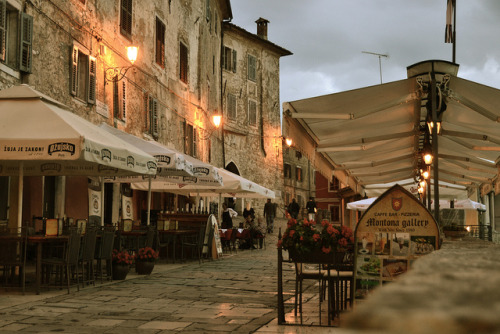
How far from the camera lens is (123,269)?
32.6 ft

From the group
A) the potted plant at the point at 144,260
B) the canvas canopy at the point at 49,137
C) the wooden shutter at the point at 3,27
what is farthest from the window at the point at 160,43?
the canvas canopy at the point at 49,137

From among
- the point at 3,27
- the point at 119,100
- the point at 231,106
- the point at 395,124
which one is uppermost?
the point at 231,106

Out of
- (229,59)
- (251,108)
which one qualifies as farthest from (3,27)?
(251,108)

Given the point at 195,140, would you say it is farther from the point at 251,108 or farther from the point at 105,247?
the point at 105,247

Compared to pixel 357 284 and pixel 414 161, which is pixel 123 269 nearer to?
pixel 357 284

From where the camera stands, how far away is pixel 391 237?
5262 millimetres

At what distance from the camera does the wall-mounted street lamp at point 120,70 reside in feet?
50.8

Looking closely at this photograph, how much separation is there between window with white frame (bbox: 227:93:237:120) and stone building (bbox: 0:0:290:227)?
0.38m

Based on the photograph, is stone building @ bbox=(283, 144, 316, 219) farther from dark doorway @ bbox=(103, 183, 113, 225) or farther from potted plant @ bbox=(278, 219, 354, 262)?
potted plant @ bbox=(278, 219, 354, 262)

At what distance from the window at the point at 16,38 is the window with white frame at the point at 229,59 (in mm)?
21663

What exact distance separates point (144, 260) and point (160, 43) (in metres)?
11.2

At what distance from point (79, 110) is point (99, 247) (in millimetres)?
5414

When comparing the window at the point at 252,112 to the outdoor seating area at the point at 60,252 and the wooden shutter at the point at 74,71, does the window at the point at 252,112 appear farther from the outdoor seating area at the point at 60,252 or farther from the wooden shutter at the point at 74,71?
the outdoor seating area at the point at 60,252

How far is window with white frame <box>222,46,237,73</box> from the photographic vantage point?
33.6 meters
